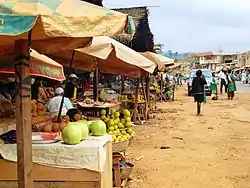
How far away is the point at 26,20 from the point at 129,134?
3.91m

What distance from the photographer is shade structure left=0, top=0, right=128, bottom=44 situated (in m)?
3.06

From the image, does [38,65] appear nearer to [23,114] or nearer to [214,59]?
[23,114]

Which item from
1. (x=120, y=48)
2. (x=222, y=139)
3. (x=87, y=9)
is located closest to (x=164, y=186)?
(x=120, y=48)

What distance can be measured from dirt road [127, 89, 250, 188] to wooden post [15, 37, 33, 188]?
2788 mm

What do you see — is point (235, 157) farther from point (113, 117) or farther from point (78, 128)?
point (78, 128)

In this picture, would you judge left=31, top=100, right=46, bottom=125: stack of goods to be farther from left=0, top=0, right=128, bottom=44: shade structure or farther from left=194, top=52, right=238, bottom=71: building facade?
left=194, top=52, right=238, bottom=71: building facade

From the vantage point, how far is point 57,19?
10.5 ft

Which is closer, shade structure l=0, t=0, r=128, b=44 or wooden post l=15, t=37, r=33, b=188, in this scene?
shade structure l=0, t=0, r=128, b=44

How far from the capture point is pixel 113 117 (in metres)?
6.86

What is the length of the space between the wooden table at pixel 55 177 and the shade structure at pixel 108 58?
171 centimetres

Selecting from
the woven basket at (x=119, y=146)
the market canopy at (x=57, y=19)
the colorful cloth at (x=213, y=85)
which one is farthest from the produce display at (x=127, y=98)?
the colorful cloth at (x=213, y=85)

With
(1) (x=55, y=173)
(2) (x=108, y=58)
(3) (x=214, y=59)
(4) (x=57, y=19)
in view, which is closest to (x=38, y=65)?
(2) (x=108, y=58)

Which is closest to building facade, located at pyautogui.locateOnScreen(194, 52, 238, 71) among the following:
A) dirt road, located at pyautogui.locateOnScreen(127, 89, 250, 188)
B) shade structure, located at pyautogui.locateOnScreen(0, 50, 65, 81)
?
dirt road, located at pyautogui.locateOnScreen(127, 89, 250, 188)

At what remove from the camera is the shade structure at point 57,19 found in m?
3.06
